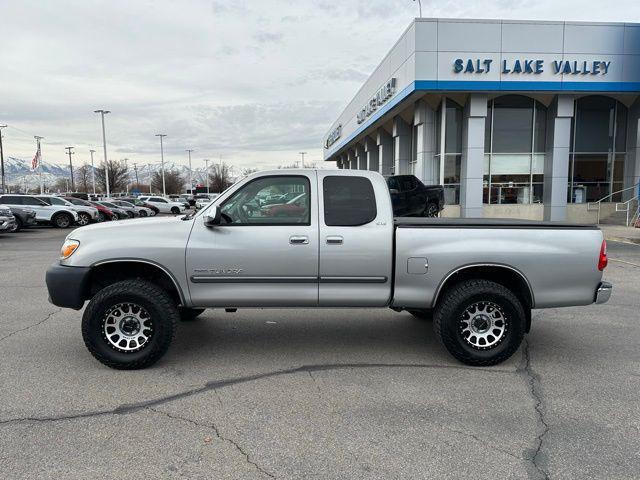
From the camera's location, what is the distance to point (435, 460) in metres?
3.18

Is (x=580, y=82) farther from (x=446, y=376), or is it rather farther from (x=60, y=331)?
(x=60, y=331)

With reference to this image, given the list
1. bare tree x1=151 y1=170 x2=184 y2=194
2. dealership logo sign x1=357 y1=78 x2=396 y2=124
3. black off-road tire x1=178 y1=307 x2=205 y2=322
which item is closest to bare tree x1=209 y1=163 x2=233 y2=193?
bare tree x1=151 y1=170 x2=184 y2=194

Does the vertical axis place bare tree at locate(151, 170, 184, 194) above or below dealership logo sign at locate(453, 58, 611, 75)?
below

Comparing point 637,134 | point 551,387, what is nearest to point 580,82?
point 637,134

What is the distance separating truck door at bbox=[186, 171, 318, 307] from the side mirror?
0.26ft

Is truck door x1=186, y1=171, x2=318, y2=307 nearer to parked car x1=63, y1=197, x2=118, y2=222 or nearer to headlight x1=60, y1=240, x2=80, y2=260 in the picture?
headlight x1=60, y1=240, x2=80, y2=260

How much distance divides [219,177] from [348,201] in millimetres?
121586

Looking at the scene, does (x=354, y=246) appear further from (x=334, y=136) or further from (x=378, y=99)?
(x=334, y=136)

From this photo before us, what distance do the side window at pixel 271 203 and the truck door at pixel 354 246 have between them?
0.19 metres

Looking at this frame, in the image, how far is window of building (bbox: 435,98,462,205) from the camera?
22734 mm

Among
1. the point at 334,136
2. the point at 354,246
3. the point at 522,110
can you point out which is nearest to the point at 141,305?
the point at 354,246

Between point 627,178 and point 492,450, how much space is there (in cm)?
2441

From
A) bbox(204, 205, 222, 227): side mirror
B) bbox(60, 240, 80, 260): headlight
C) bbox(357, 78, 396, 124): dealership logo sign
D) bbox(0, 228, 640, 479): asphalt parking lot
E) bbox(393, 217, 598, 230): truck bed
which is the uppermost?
bbox(357, 78, 396, 124): dealership logo sign

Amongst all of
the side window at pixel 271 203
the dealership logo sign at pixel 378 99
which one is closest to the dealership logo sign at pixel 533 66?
the dealership logo sign at pixel 378 99
